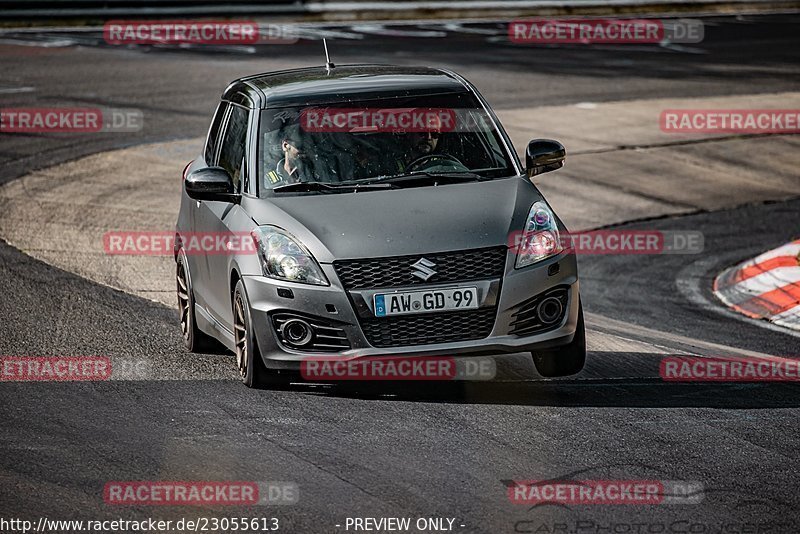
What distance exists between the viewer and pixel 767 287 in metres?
12.0

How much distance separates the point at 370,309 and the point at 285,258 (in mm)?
587

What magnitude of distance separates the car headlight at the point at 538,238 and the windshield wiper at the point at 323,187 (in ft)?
2.92

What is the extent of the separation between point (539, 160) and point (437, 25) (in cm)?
2501

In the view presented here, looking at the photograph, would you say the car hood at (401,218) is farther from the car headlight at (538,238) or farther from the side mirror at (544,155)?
the side mirror at (544,155)

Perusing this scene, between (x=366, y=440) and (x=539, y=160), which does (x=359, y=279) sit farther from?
(x=539, y=160)

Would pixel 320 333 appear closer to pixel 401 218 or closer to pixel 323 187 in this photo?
pixel 401 218

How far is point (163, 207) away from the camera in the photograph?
1520 cm

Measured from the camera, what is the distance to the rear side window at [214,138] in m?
9.56

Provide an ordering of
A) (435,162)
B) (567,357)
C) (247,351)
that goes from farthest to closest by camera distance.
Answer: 1. (435,162)
2. (567,357)
3. (247,351)

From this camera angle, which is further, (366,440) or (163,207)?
(163,207)

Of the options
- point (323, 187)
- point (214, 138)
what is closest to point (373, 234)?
point (323, 187)

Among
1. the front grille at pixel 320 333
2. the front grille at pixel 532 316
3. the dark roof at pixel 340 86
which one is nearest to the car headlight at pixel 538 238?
the front grille at pixel 532 316

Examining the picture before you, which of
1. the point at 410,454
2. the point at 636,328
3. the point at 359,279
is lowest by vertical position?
the point at 636,328

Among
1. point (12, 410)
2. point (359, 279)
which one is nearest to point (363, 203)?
point (359, 279)
